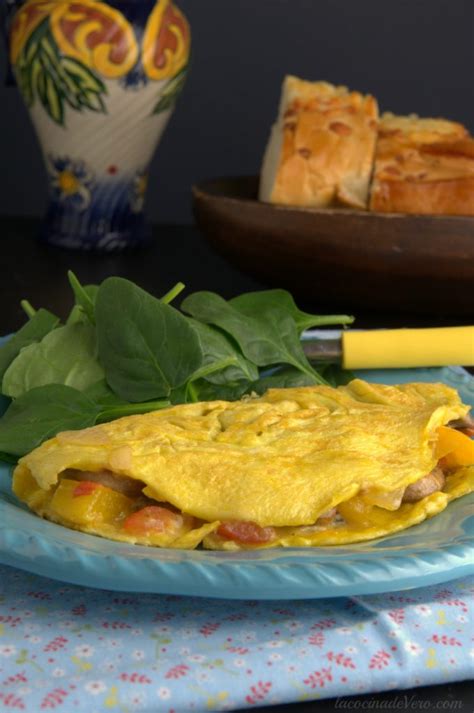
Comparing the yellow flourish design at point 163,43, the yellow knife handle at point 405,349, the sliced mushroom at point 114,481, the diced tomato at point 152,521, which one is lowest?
the yellow knife handle at point 405,349

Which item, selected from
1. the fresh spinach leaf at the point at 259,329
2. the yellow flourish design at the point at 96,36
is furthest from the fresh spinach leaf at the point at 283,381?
the yellow flourish design at the point at 96,36

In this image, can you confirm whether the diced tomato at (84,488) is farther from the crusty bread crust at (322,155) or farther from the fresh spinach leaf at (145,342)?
the crusty bread crust at (322,155)

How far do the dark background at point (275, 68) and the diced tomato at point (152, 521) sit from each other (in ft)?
5.74

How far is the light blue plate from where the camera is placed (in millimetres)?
805

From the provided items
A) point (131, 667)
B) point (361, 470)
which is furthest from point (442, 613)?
point (131, 667)

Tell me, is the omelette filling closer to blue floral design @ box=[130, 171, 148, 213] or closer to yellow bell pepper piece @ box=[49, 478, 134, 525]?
yellow bell pepper piece @ box=[49, 478, 134, 525]

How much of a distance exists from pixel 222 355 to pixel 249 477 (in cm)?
32

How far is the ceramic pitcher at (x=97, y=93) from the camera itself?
2.11 m

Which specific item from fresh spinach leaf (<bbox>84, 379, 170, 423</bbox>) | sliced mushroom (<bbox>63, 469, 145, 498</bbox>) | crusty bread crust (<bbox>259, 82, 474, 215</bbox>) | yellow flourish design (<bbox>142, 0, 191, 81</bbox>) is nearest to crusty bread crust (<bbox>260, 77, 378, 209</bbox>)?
crusty bread crust (<bbox>259, 82, 474, 215</bbox>)

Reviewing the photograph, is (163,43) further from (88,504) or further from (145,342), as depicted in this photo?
(88,504)

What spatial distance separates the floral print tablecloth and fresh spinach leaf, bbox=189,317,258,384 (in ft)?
1.20

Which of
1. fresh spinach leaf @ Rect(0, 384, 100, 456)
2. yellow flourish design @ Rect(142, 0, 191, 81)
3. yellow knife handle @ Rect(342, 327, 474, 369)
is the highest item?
yellow flourish design @ Rect(142, 0, 191, 81)

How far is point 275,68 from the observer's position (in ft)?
8.29

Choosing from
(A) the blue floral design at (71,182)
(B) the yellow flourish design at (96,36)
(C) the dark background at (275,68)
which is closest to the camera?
(B) the yellow flourish design at (96,36)
